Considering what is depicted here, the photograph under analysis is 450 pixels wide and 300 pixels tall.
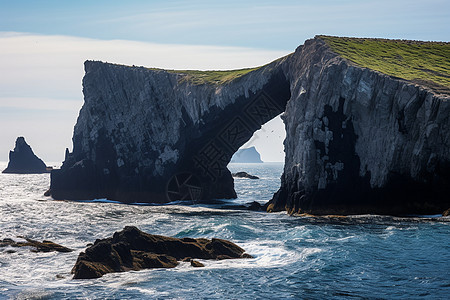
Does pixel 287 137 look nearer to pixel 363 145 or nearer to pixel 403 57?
pixel 363 145

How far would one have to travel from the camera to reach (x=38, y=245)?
42.4 meters

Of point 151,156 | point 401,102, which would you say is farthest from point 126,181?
point 401,102

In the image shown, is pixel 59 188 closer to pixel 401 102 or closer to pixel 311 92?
pixel 311 92

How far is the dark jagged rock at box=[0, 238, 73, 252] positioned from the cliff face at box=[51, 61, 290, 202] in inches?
1497

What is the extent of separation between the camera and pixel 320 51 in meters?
65.6

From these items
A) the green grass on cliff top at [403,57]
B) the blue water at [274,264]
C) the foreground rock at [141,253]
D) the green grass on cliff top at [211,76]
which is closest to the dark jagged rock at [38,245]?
the blue water at [274,264]

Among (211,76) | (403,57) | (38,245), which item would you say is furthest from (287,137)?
(38,245)

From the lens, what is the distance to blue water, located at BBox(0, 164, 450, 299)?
2828cm

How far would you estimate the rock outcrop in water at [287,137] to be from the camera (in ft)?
171

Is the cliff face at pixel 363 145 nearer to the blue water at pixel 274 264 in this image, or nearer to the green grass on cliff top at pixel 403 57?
the green grass on cliff top at pixel 403 57

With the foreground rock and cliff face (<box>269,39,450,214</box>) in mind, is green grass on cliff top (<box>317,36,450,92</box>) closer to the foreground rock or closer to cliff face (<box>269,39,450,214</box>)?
cliff face (<box>269,39,450,214</box>)

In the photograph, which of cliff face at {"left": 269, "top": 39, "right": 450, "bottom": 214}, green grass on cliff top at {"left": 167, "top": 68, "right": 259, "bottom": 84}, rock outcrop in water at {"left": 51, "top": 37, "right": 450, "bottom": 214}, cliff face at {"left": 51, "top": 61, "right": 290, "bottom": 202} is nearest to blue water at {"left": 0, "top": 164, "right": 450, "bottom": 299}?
cliff face at {"left": 269, "top": 39, "right": 450, "bottom": 214}

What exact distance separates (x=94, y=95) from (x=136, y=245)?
188 feet

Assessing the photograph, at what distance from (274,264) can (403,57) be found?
45.5m
